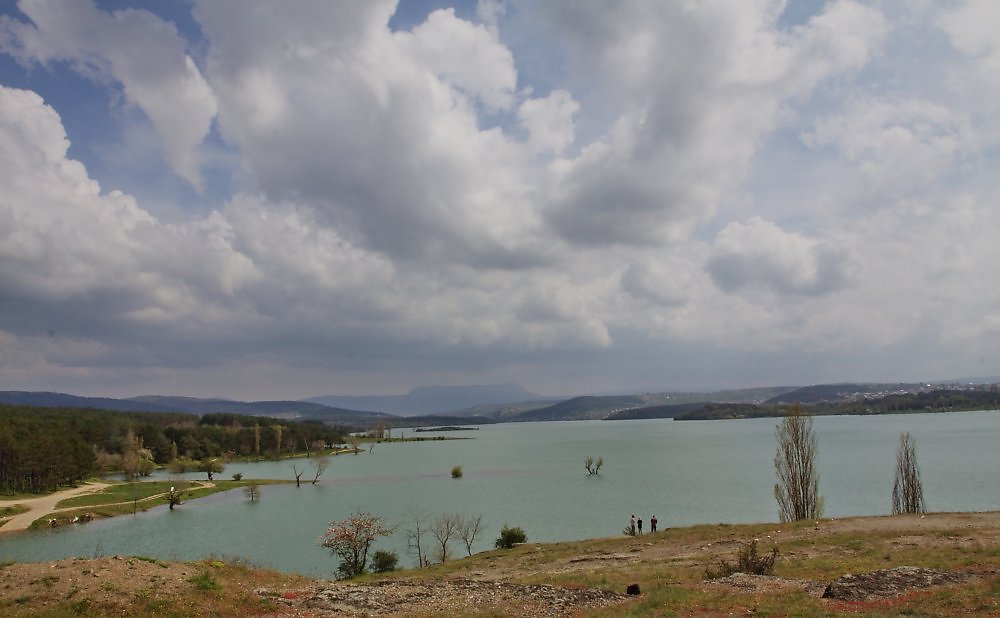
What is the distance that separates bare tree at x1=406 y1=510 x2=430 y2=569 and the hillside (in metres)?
17.4

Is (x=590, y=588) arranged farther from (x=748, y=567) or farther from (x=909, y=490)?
(x=909, y=490)

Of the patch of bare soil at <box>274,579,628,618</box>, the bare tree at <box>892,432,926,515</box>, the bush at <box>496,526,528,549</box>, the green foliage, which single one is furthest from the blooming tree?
the bare tree at <box>892,432,926,515</box>

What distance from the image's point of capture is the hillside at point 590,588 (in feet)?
62.6

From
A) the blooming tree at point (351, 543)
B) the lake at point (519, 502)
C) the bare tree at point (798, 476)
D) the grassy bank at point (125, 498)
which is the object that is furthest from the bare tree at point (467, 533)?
the grassy bank at point (125, 498)

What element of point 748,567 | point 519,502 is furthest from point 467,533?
point 748,567

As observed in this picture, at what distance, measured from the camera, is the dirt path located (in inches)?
2817

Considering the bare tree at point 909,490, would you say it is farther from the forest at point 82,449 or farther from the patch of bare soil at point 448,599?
the forest at point 82,449

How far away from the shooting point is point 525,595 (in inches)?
951

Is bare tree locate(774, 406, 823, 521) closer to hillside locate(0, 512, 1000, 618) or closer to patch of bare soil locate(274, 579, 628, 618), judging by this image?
hillside locate(0, 512, 1000, 618)

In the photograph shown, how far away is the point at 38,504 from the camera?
88.7 meters

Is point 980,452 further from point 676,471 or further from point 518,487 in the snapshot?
point 518,487

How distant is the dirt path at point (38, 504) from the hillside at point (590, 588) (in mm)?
66232

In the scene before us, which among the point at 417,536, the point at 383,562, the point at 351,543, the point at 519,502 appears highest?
the point at 351,543

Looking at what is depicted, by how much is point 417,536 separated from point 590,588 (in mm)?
32858
